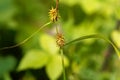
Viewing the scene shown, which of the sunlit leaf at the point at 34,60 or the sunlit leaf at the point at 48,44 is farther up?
the sunlit leaf at the point at 48,44

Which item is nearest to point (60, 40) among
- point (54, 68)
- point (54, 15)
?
point (54, 15)

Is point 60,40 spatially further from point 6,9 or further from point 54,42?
point 6,9

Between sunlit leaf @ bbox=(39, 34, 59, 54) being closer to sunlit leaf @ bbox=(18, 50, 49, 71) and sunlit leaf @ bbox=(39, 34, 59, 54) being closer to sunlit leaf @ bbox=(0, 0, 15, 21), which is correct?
sunlit leaf @ bbox=(18, 50, 49, 71)

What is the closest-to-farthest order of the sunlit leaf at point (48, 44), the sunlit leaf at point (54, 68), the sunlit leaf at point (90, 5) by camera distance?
the sunlit leaf at point (54, 68)
the sunlit leaf at point (48, 44)
the sunlit leaf at point (90, 5)

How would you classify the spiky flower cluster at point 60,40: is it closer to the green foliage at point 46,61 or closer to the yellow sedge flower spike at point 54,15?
the yellow sedge flower spike at point 54,15

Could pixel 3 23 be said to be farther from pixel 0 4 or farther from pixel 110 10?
pixel 110 10

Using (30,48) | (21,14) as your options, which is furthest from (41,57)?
(21,14)

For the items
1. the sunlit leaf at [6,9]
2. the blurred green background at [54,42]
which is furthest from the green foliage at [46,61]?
the sunlit leaf at [6,9]
